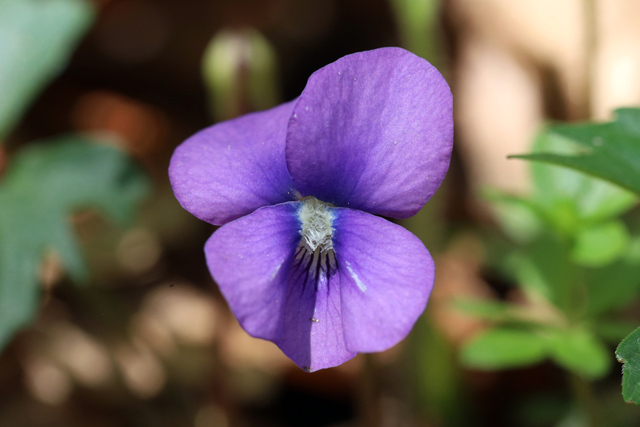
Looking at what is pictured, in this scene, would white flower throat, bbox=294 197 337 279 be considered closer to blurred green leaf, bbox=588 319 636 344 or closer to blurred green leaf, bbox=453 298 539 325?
blurred green leaf, bbox=453 298 539 325

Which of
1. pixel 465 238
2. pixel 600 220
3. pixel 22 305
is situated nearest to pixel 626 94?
pixel 465 238

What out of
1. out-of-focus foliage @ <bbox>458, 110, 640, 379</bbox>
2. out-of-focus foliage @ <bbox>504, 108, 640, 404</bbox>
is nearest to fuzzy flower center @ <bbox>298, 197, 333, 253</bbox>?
out-of-focus foliage @ <bbox>504, 108, 640, 404</bbox>

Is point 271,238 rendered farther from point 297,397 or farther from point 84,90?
point 84,90

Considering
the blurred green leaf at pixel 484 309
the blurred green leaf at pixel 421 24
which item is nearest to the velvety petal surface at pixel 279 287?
the blurred green leaf at pixel 484 309

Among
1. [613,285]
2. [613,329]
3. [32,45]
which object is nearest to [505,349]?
[613,329]

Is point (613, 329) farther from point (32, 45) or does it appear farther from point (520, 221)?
point (32, 45)
